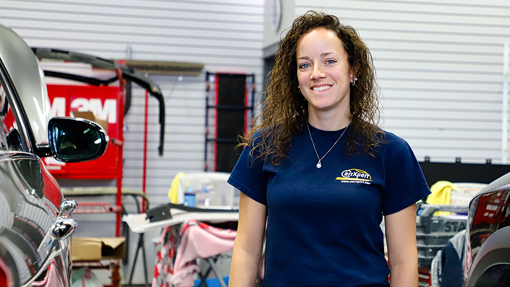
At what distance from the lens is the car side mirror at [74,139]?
1.45 metres

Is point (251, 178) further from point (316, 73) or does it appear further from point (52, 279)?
point (52, 279)

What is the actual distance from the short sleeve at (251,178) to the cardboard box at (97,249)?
3.28 metres

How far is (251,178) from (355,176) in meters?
0.35

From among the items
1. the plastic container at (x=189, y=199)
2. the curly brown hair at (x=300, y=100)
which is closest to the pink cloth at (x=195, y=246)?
the plastic container at (x=189, y=199)

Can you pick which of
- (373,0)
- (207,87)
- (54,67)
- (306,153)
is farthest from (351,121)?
(54,67)

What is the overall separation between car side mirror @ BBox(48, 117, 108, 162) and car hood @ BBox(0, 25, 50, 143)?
0.08 metres

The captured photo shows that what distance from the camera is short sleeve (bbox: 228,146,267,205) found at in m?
1.62

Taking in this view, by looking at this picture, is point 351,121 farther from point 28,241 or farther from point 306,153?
point 28,241

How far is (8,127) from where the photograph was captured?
1373 mm

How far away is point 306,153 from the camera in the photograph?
5.21 ft

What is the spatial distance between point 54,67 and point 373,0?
4370 mm

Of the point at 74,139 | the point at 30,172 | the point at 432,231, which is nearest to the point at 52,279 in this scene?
the point at 30,172

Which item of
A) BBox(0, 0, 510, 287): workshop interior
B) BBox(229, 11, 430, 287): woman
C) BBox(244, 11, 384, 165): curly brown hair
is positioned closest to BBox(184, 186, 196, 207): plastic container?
BBox(0, 0, 510, 287): workshop interior

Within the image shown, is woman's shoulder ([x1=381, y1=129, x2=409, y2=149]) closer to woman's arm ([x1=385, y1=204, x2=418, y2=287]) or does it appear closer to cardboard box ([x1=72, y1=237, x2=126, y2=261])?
woman's arm ([x1=385, y1=204, x2=418, y2=287])
